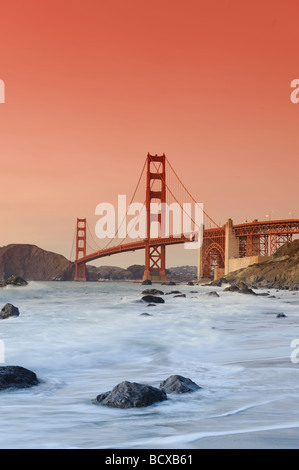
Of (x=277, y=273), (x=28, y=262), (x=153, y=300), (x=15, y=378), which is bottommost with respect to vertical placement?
(x=153, y=300)

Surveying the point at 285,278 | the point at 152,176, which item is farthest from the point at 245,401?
the point at 152,176

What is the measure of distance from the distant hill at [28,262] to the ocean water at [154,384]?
11490cm

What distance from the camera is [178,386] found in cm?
445

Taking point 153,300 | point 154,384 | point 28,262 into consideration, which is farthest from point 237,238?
point 28,262

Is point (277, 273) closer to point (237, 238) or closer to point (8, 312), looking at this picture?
point (237, 238)

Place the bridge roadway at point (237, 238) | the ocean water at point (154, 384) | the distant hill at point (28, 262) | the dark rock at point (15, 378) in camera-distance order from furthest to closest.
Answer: the distant hill at point (28, 262)
the bridge roadway at point (237, 238)
the dark rock at point (15, 378)
the ocean water at point (154, 384)

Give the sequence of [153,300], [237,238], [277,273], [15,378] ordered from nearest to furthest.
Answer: [15,378] < [153,300] < [277,273] < [237,238]

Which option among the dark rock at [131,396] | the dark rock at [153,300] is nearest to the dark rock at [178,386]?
the dark rock at [131,396]

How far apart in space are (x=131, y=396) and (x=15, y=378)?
1.27 meters

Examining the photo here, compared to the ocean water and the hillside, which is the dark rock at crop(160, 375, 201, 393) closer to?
the ocean water

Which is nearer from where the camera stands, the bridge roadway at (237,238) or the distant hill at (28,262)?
the bridge roadway at (237,238)

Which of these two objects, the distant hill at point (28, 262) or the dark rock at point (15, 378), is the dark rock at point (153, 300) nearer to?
the dark rock at point (15, 378)

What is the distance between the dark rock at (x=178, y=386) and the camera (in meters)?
4.44

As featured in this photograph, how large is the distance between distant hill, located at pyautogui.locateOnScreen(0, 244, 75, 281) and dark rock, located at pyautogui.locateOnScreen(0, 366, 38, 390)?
391ft
